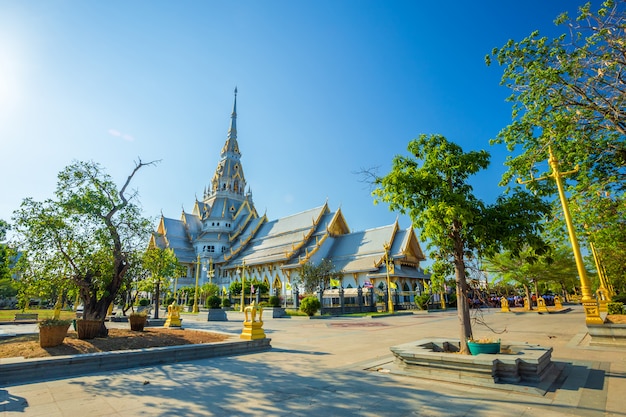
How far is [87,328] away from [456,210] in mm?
10228

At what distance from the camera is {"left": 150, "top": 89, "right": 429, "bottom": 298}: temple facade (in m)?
36.4

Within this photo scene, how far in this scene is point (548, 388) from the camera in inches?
188

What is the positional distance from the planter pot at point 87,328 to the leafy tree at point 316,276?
24627mm

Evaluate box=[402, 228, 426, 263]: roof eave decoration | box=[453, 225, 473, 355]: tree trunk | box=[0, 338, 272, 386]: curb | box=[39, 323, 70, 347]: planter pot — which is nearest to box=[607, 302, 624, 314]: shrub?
box=[453, 225, 473, 355]: tree trunk

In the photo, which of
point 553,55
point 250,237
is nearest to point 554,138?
point 553,55

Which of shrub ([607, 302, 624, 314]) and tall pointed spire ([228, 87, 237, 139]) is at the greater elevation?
tall pointed spire ([228, 87, 237, 139])

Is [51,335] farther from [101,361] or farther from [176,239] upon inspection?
[176,239]

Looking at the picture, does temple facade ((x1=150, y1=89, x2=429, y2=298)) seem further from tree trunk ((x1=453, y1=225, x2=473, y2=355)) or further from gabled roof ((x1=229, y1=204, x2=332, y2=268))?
tree trunk ((x1=453, y1=225, x2=473, y2=355))

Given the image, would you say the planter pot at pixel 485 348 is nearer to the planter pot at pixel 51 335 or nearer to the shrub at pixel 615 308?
the planter pot at pixel 51 335

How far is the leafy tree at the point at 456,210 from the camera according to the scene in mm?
5828

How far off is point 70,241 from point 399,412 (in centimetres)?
1121

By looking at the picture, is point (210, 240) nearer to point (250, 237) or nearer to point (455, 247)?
point (250, 237)

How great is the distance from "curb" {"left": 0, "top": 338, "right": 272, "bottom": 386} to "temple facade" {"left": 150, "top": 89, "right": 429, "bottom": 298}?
707 inches

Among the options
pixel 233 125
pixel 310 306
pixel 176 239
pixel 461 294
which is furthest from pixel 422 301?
pixel 233 125
